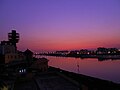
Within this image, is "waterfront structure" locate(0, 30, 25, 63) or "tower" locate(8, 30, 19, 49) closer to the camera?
"waterfront structure" locate(0, 30, 25, 63)

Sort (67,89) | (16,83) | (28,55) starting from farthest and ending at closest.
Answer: (28,55) < (16,83) < (67,89)

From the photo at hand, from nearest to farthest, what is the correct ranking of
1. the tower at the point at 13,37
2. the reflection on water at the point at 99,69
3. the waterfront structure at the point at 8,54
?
the waterfront structure at the point at 8,54 < the reflection on water at the point at 99,69 < the tower at the point at 13,37

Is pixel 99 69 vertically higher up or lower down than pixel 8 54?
lower down

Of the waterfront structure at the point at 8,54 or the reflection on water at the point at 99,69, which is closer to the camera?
the waterfront structure at the point at 8,54

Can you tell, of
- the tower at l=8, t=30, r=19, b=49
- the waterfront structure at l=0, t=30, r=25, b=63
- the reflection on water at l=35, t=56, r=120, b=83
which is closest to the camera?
the waterfront structure at l=0, t=30, r=25, b=63

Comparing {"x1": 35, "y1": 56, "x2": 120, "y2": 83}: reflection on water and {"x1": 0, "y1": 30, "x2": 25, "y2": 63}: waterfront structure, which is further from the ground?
{"x1": 0, "y1": 30, "x2": 25, "y2": 63}: waterfront structure

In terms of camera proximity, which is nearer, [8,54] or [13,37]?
[8,54]

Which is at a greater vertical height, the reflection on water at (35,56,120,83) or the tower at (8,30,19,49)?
the tower at (8,30,19,49)

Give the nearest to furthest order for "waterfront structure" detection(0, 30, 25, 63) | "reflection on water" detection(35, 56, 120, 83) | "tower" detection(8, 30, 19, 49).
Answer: "waterfront structure" detection(0, 30, 25, 63)
"reflection on water" detection(35, 56, 120, 83)
"tower" detection(8, 30, 19, 49)

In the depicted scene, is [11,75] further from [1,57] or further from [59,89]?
[1,57]

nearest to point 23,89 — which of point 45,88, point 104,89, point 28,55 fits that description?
point 45,88

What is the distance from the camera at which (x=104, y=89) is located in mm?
26469

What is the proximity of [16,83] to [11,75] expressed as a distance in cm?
355

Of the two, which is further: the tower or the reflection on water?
the tower
